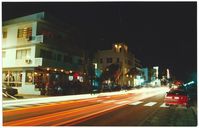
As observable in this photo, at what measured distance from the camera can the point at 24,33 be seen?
33969mm

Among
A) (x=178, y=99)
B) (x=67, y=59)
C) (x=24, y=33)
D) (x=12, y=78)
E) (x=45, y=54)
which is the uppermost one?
(x=24, y=33)

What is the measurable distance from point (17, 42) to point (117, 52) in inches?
1734

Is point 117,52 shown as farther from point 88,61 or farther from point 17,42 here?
Result: point 17,42

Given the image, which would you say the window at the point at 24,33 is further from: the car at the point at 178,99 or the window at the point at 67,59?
the car at the point at 178,99

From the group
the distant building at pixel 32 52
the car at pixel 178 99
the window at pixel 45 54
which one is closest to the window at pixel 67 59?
the distant building at pixel 32 52

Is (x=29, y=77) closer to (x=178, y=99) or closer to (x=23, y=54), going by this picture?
(x=23, y=54)

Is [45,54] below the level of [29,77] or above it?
above


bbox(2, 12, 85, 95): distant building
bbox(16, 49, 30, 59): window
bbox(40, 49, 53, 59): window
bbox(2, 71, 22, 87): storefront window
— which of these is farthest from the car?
bbox(2, 71, 22, 87): storefront window

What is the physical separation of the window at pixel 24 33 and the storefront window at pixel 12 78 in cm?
446

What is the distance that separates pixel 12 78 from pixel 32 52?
449cm

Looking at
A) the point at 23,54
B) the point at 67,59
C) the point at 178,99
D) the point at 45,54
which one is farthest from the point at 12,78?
the point at 178,99

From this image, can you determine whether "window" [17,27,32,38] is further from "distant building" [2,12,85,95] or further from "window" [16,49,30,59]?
"window" [16,49,30,59]

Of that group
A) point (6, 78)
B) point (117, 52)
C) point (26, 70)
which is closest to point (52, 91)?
point (26, 70)

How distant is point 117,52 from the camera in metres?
75.8
